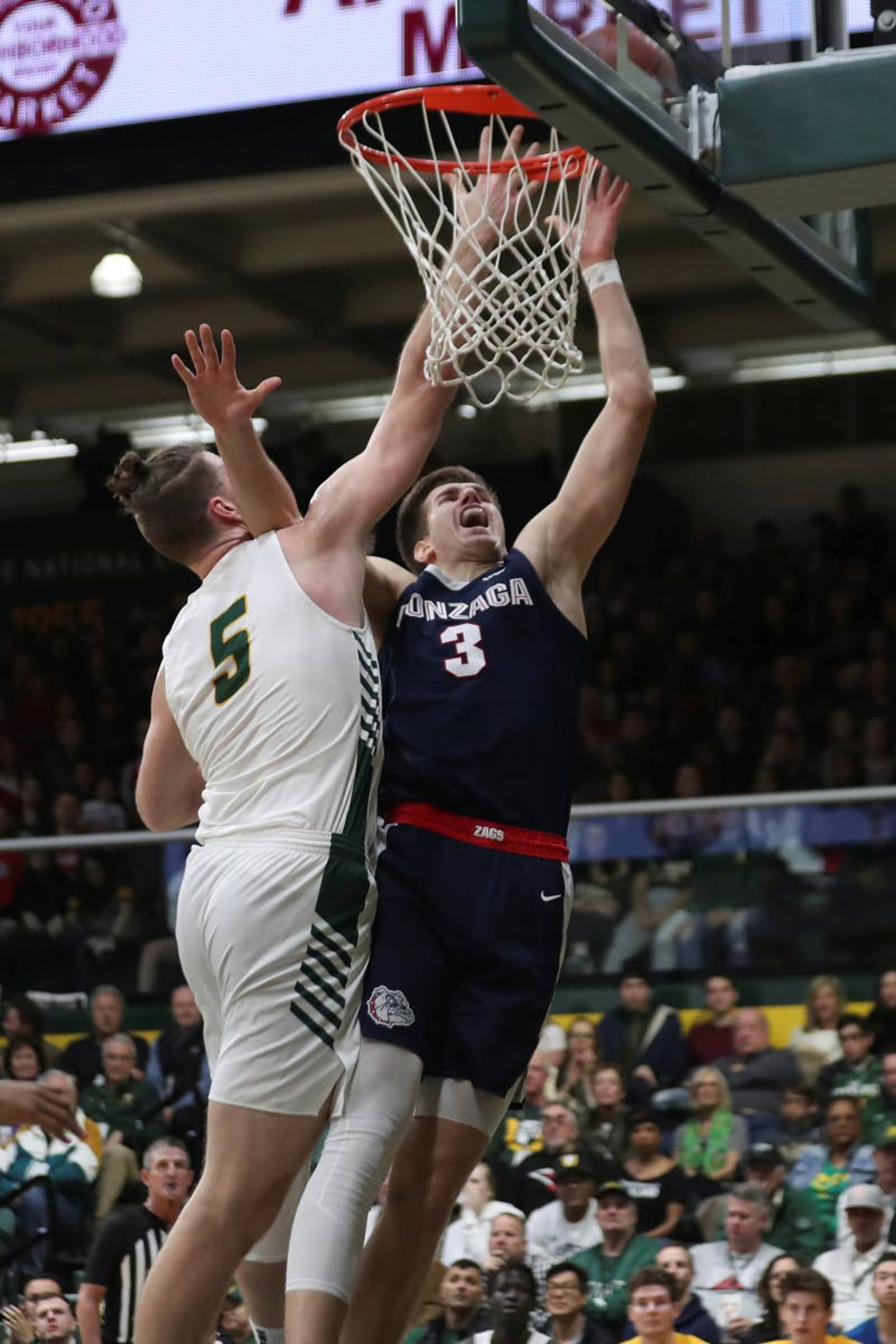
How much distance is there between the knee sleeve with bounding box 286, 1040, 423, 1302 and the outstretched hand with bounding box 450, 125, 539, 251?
85.9 inches

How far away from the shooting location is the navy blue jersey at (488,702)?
16.4ft

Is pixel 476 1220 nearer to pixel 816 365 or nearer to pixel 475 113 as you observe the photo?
pixel 475 113

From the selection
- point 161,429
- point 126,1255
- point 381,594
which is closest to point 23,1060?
point 126,1255

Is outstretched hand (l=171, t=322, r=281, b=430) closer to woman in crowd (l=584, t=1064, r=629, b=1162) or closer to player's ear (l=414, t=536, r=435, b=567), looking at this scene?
player's ear (l=414, t=536, r=435, b=567)

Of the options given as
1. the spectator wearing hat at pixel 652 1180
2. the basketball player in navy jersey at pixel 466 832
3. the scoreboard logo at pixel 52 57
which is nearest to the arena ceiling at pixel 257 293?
the scoreboard logo at pixel 52 57

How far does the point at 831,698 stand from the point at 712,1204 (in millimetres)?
7589

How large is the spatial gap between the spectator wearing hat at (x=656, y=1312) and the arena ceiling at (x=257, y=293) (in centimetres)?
711

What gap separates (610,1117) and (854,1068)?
1.15 meters

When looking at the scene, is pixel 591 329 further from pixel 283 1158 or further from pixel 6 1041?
pixel 283 1158

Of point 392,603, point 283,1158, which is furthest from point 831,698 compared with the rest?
point 283,1158

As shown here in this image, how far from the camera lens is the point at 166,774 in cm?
521

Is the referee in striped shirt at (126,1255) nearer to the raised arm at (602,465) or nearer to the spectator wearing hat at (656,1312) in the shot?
the spectator wearing hat at (656,1312)

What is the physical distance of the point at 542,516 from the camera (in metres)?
5.32

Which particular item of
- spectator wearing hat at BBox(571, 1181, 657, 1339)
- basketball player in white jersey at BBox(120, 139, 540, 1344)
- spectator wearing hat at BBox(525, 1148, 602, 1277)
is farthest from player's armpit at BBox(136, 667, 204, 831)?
spectator wearing hat at BBox(525, 1148, 602, 1277)
